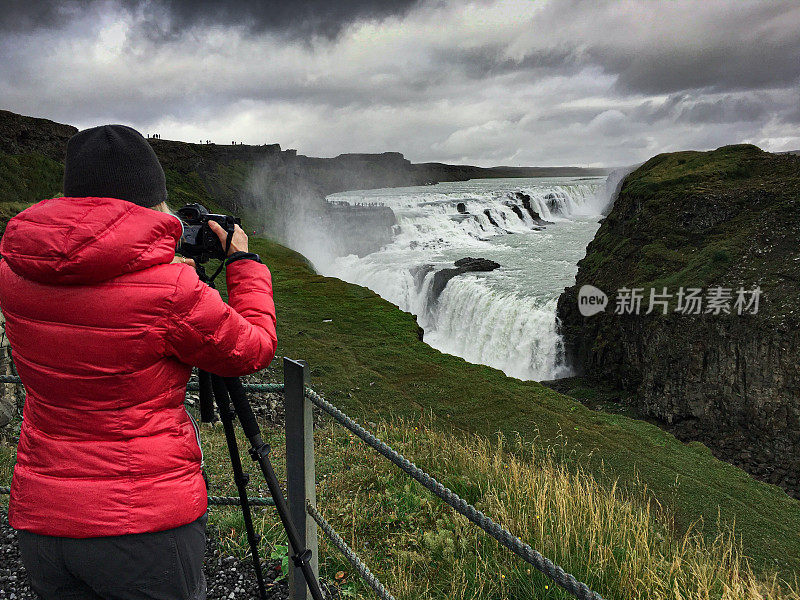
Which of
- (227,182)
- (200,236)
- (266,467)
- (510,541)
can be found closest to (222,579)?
(266,467)

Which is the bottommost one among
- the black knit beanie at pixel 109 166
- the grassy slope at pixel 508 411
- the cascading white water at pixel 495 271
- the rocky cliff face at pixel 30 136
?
the grassy slope at pixel 508 411

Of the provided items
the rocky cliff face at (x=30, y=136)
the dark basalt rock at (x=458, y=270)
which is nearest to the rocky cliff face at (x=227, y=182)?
the rocky cliff face at (x=30, y=136)

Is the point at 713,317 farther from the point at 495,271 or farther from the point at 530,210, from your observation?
the point at 530,210

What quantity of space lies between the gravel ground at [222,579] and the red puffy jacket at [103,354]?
2.20 metres

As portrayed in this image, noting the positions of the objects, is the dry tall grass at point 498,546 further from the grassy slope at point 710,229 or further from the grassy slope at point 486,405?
the grassy slope at point 710,229

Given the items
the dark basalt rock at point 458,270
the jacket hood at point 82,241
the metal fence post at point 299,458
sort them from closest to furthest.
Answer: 1. the jacket hood at point 82,241
2. the metal fence post at point 299,458
3. the dark basalt rock at point 458,270

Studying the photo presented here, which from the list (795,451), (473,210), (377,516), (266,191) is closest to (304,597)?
(377,516)

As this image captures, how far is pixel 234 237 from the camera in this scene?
238 centimetres

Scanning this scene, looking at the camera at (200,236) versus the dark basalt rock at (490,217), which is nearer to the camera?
the camera at (200,236)

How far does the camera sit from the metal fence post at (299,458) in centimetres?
305

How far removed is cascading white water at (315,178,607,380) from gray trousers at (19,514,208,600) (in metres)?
24.8

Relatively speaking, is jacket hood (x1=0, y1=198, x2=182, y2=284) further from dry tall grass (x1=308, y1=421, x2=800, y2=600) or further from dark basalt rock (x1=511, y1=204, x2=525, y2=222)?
dark basalt rock (x1=511, y1=204, x2=525, y2=222)

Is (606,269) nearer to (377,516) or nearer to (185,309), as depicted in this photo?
(377,516)

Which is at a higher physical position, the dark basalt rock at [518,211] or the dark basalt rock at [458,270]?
the dark basalt rock at [518,211]
